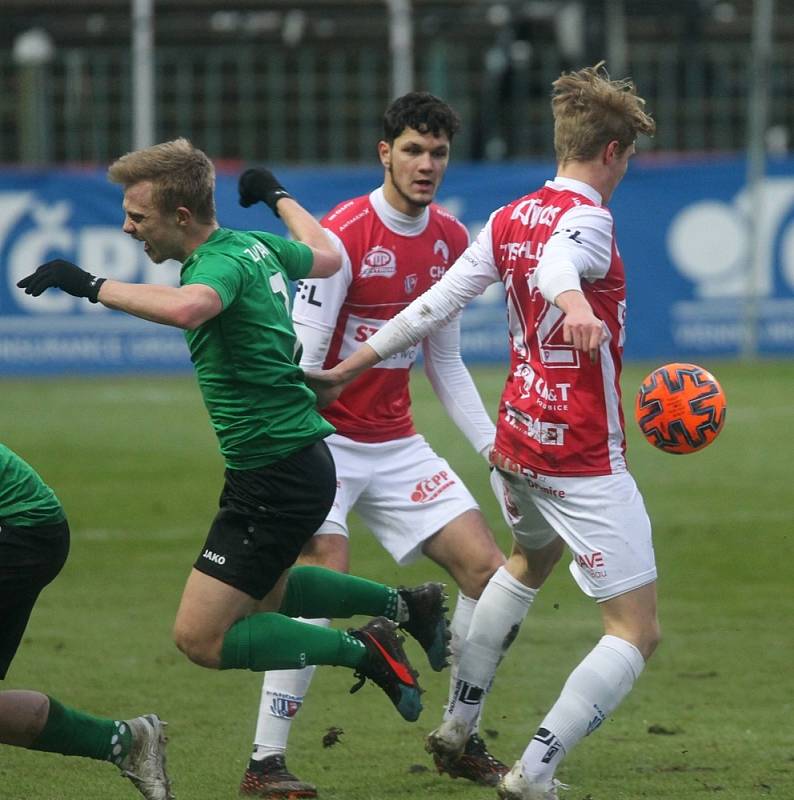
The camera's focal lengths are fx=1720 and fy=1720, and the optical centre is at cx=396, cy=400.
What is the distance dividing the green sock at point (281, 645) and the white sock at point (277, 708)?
0.35 m

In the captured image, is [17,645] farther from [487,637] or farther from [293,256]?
[487,637]

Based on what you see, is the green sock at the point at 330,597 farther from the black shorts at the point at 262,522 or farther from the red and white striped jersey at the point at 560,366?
the red and white striped jersey at the point at 560,366

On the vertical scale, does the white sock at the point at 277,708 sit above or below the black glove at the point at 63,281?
below

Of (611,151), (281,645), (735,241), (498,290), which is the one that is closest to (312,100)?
(498,290)

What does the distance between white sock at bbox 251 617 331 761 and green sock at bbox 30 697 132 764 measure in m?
0.78

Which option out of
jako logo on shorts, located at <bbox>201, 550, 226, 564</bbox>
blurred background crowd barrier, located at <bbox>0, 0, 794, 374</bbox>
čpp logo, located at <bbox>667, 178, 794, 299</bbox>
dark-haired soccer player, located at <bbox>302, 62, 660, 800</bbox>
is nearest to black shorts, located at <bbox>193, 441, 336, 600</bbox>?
jako logo on shorts, located at <bbox>201, 550, 226, 564</bbox>

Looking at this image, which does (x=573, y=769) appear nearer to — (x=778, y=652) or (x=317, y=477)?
(x=317, y=477)

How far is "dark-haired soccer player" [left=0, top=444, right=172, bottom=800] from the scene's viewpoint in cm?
531

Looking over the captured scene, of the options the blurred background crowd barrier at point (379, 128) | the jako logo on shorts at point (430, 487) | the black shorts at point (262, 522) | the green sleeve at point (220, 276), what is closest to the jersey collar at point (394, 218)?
the jako logo on shorts at point (430, 487)

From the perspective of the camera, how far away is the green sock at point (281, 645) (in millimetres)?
5656

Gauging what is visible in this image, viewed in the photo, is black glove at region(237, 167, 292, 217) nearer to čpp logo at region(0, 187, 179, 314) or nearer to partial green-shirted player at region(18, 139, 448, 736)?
partial green-shirted player at region(18, 139, 448, 736)

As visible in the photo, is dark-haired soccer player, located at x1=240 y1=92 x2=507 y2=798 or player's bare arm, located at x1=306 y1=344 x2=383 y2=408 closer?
player's bare arm, located at x1=306 y1=344 x2=383 y2=408

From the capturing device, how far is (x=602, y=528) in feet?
18.2

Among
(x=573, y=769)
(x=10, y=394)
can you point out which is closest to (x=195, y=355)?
(x=573, y=769)
